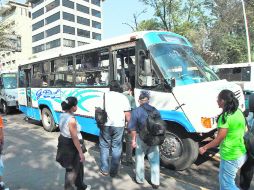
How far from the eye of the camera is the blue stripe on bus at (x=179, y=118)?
637 centimetres

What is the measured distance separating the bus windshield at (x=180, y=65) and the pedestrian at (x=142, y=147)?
52.5 inches

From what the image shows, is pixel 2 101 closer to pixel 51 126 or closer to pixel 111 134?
pixel 51 126

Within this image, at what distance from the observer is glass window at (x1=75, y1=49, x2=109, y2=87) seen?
8516 millimetres

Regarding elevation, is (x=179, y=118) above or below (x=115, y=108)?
below

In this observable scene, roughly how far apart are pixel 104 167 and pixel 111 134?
0.68m

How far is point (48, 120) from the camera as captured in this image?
11602 mm

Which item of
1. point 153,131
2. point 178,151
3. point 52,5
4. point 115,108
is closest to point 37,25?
point 52,5

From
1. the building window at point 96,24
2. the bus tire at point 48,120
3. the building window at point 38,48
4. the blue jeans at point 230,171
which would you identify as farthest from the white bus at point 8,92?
the building window at point 96,24

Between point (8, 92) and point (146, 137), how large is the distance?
14060mm

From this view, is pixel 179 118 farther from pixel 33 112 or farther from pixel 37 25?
pixel 37 25

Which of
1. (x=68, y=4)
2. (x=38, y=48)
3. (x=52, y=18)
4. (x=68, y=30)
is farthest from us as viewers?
(x=38, y=48)

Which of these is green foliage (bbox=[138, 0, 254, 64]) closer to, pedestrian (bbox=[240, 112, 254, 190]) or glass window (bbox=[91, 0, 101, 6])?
pedestrian (bbox=[240, 112, 254, 190])

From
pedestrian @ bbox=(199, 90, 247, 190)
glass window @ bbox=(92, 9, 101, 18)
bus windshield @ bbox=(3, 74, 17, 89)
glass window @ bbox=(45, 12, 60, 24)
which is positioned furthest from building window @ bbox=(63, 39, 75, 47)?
pedestrian @ bbox=(199, 90, 247, 190)

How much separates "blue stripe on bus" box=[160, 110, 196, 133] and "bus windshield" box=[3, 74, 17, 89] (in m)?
13.4
